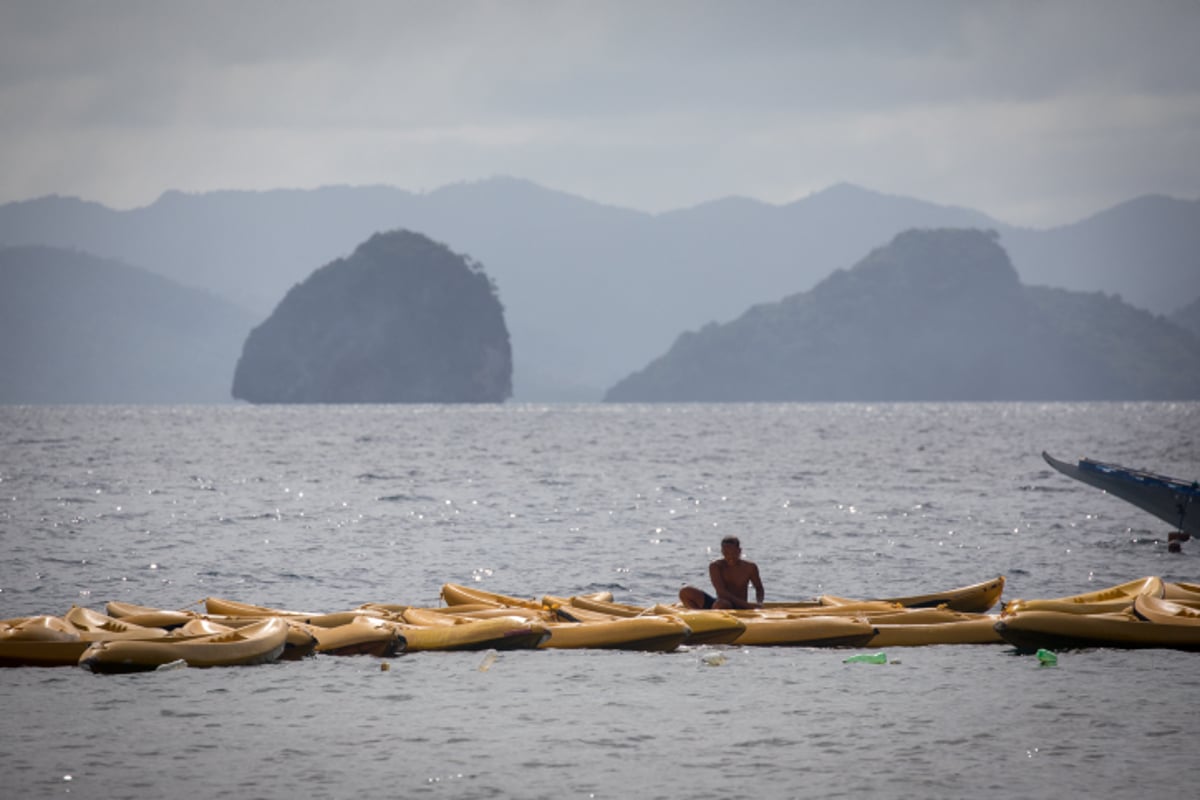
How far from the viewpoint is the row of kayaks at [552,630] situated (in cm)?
1703

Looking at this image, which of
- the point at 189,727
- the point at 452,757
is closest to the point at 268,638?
the point at 189,727

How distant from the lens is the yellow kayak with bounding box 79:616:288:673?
16.5 metres

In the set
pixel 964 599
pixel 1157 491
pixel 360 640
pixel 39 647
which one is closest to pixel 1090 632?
pixel 964 599

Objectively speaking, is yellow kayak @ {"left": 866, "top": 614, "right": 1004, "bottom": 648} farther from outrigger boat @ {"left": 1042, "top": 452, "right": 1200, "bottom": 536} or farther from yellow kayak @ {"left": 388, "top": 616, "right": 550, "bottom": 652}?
outrigger boat @ {"left": 1042, "top": 452, "right": 1200, "bottom": 536}

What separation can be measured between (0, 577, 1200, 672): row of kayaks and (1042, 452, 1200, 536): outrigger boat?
1375cm

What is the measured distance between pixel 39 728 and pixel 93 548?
21245 millimetres

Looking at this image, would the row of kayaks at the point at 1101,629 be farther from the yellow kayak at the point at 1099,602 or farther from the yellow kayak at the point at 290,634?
the yellow kayak at the point at 290,634

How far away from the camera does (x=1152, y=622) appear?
18156mm

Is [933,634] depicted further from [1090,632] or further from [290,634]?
[290,634]

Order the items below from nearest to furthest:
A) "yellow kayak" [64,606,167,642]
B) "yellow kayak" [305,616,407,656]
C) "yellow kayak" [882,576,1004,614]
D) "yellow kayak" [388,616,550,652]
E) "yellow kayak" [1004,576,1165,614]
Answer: "yellow kayak" [64,606,167,642] → "yellow kayak" [305,616,407,656] → "yellow kayak" [388,616,550,652] → "yellow kayak" [1004,576,1165,614] → "yellow kayak" [882,576,1004,614]

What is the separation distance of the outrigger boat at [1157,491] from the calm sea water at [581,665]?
1146 mm

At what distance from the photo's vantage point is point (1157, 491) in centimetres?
3288

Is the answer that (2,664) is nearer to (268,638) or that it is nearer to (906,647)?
(268,638)

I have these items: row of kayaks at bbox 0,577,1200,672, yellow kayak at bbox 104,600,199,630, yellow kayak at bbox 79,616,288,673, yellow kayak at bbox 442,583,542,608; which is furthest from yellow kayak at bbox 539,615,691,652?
yellow kayak at bbox 104,600,199,630
